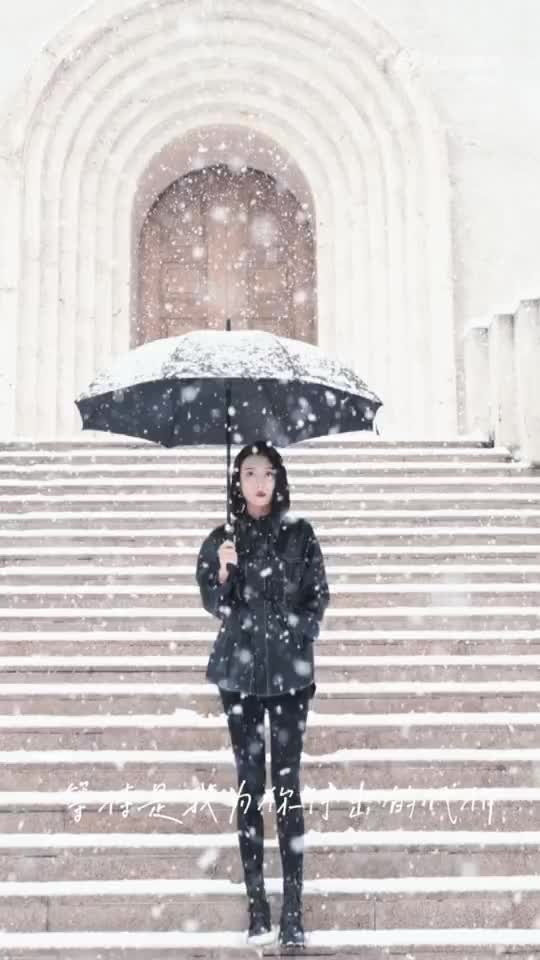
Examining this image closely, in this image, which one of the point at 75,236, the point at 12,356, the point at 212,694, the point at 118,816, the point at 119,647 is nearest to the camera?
the point at 118,816

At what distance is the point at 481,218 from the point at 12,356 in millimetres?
4916

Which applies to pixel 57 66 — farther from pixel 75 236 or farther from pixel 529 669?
pixel 529 669

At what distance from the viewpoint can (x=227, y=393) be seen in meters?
3.61

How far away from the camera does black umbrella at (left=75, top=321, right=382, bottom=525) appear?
3.35 m

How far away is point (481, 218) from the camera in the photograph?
1080cm

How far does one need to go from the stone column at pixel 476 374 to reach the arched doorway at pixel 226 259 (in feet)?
12.4

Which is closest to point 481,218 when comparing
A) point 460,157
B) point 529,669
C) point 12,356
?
point 460,157

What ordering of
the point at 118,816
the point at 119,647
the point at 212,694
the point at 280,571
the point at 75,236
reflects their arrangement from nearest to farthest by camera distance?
the point at 280,571, the point at 118,816, the point at 212,694, the point at 119,647, the point at 75,236

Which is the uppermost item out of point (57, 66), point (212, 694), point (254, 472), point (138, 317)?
point (57, 66)

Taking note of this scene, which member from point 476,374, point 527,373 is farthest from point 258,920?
point 476,374

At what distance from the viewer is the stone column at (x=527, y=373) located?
23.9ft

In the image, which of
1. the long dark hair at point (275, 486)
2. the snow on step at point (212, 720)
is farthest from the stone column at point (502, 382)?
the long dark hair at point (275, 486)

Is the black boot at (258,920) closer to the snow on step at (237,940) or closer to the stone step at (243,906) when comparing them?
the snow on step at (237,940)

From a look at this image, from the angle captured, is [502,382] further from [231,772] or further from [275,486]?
[275,486]
